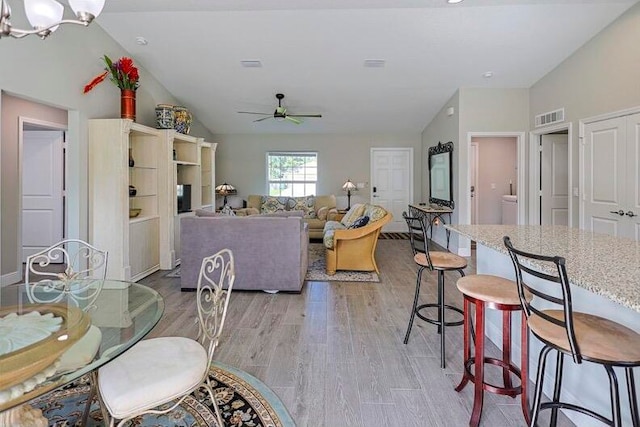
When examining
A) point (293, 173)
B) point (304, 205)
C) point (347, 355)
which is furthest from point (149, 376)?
point (293, 173)

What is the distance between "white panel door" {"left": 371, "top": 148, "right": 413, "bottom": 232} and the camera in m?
8.60

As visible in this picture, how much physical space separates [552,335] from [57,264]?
6.39m

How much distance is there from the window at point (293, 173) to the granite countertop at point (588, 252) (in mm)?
6257

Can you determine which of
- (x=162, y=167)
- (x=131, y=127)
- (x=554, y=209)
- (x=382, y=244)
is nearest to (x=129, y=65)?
(x=131, y=127)

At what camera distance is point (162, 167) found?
16.5 feet

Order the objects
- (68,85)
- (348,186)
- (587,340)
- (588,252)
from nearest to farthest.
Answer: (587,340) → (588,252) → (68,85) → (348,186)

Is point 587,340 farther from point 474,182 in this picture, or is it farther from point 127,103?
point 474,182

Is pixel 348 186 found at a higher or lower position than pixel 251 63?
lower

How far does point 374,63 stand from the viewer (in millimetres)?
5188

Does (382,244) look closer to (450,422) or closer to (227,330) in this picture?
(227,330)

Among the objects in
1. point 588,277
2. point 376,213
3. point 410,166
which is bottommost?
point 588,277

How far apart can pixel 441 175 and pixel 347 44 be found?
3.33 meters

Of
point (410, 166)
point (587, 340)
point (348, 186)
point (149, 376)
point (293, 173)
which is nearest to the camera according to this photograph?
point (587, 340)

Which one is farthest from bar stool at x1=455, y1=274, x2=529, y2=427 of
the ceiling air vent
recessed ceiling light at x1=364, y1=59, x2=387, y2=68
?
the ceiling air vent
